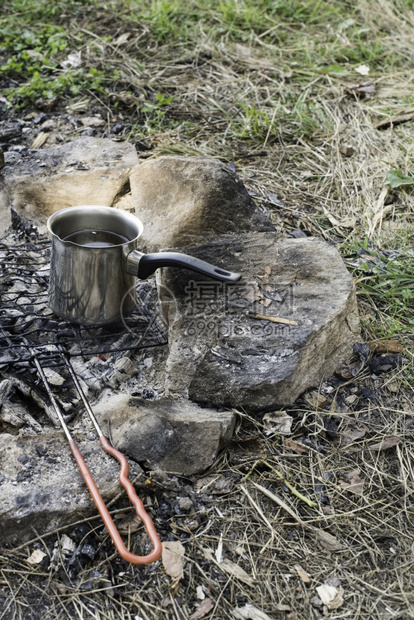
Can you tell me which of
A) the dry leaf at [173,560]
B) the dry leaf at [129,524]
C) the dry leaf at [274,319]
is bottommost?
the dry leaf at [173,560]

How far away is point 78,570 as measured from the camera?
1643 millimetres

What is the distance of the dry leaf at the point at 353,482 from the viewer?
6.31 feet

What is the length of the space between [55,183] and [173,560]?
1922mm

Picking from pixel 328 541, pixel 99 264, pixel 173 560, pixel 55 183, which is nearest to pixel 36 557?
pixel 173 560

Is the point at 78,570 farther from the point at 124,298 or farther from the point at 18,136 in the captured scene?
the point at 18,136

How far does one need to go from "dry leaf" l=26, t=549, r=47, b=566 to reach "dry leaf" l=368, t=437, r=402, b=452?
1092 mm

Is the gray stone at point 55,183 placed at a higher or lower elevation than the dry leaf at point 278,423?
higher

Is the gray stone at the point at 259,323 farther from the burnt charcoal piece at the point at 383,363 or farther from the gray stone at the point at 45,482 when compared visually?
the gray stone at the point at 45,482

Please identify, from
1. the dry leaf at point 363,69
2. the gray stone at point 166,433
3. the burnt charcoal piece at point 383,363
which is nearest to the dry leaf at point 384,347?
the burnt charcoal piece at point 383,363

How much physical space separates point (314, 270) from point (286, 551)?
3.36 feet

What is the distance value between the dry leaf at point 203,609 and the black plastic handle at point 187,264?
97cm

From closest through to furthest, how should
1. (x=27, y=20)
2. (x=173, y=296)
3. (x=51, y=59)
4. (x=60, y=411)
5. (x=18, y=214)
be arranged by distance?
1. (x=60, y=411)
2. (x=173, y=296)
3. (x=18, y=214)
4. (x=51, y=59)
5. (x=27, y=20)

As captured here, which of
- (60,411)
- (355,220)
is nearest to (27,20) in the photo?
(355,220)

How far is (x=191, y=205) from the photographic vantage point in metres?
2.51
